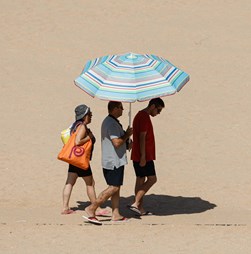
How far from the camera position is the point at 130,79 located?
393 inches

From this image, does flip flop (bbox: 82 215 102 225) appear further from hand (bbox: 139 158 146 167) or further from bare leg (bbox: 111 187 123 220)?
hand (bbox: 139 158 146 167)

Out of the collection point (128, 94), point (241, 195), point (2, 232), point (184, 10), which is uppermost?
point (184, 10)

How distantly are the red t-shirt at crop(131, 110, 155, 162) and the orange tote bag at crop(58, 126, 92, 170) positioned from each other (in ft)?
2.15

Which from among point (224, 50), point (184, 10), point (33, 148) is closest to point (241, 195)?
point (33, 148)

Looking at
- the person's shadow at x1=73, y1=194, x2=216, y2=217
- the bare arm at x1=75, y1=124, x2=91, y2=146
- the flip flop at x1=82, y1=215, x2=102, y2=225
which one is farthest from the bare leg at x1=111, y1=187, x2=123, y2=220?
the bare arm at x1=75, y1=124, x2=91, y2=146

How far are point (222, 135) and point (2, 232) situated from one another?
19.5ft

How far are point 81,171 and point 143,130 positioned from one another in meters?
0.91

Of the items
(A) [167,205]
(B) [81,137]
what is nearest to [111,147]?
(B) [81,137]

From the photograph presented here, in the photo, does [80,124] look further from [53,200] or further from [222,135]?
[222,135]

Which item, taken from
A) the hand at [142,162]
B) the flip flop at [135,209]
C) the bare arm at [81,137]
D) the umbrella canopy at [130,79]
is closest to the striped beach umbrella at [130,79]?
the umbrella canopy at [130,79]

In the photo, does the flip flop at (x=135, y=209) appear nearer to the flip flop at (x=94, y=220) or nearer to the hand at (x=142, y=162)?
the hand at (x=142, y=162)

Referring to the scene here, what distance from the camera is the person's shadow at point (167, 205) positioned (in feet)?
36.9

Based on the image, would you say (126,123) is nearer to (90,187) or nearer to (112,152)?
(90,187)

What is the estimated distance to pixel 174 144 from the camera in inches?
559
